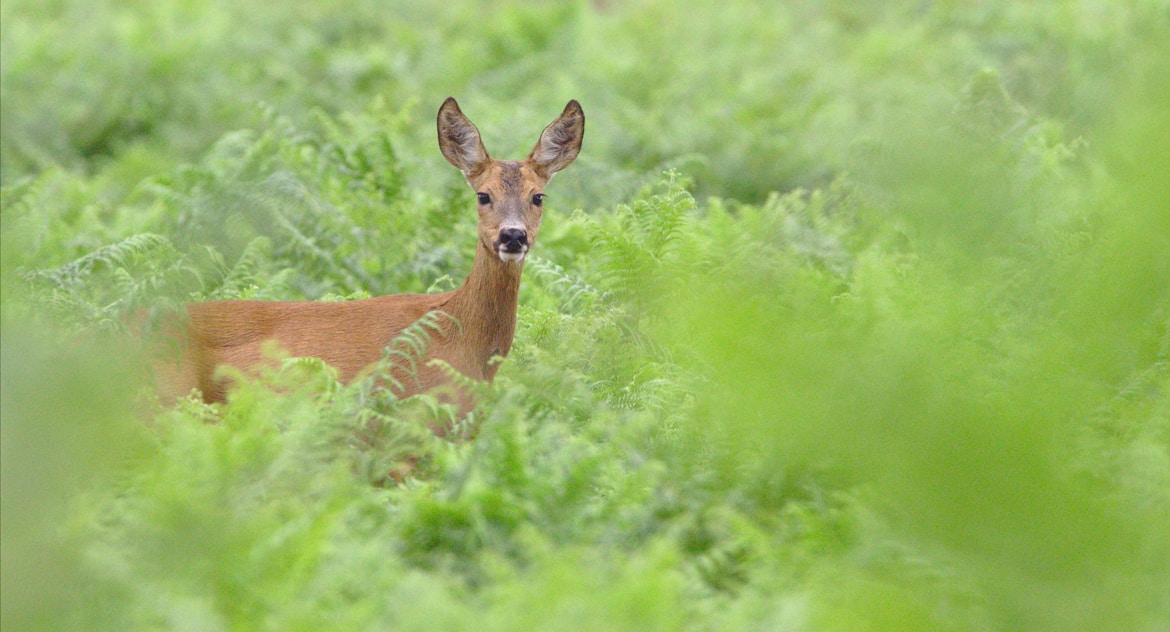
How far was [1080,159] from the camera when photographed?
6270 millimetres

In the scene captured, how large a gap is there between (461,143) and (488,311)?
2.88 feet

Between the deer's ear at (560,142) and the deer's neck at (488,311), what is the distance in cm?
67

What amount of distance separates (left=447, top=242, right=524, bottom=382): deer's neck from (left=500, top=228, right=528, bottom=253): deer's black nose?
8 cm

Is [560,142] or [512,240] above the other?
[560,142]

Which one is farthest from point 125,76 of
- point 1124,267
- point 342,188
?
point 1124,267

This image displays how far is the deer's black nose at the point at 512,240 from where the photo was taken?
4.98 metres

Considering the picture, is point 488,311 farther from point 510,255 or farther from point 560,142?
point 560,142

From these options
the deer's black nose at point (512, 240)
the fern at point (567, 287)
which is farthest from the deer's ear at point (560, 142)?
the deer's black nose at point (512, 240)

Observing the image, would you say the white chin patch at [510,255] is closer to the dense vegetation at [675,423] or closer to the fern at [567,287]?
the dense vegetation at [675,423]

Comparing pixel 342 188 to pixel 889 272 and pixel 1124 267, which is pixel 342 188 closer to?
pixel 889 272

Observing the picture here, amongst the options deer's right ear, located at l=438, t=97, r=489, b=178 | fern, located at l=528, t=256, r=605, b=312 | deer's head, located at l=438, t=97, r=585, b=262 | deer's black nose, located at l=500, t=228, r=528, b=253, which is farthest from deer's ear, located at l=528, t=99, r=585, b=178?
deer's black nose, located at l=500, t=228, r=528, b=253

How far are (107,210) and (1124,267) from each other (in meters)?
6.13

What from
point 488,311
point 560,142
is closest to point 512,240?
point 488,311

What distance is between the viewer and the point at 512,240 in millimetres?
4988
